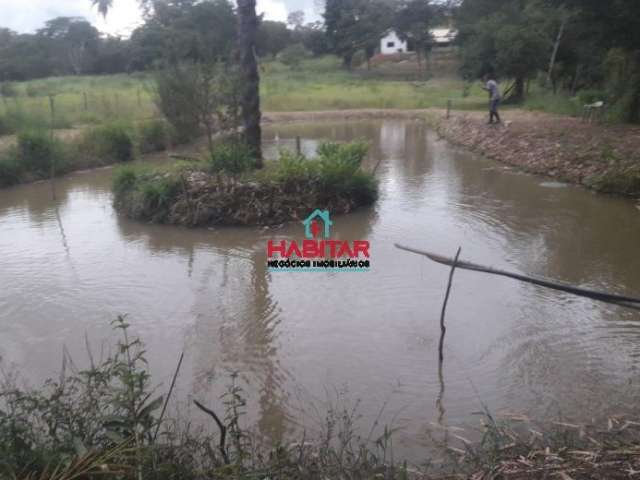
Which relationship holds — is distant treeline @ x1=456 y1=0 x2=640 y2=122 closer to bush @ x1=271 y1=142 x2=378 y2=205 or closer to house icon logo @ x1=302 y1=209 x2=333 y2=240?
bush @ x1=271 y1=142 x2=378 y2=205

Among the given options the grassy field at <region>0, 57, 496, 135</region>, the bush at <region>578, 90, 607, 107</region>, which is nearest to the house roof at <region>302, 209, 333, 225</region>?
the grassy field at <region>0, 57, 496, 135</region>

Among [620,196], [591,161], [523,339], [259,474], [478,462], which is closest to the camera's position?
[259,474]

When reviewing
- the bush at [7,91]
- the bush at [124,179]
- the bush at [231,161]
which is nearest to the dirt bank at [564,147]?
the bush at [231,161]

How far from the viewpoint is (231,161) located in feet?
30.6

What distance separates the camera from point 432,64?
45.1 metres

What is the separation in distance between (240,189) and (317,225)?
140 centimetres

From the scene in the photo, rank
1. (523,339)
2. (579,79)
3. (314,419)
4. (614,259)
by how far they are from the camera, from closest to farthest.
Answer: (314,419)
(523,339)
(614,259)
(579,79)

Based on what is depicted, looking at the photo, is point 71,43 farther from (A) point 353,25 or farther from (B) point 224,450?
(B) point 224,450

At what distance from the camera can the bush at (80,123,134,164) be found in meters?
14.9

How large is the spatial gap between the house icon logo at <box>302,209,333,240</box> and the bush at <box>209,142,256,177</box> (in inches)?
55.2

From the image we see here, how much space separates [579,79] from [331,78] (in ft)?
60.7

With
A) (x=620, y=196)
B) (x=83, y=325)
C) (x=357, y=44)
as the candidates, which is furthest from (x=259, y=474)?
(x=357, y=44)

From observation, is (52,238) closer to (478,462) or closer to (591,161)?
(478,462)

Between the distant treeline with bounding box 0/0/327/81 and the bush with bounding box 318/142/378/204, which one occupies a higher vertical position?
the distant treeline with bounding box 0/0/327/81
